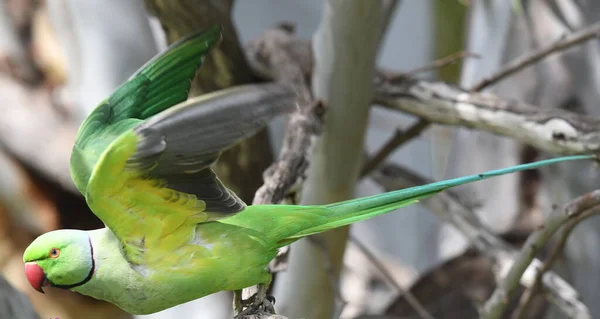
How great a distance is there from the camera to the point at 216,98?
1.89 ft

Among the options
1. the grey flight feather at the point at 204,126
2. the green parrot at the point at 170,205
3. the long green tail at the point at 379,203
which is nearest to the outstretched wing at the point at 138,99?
the green parrot at the point at 170,205

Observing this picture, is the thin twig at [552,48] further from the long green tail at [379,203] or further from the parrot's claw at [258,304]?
the parrot's claw at [258,304]

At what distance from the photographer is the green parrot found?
0.60m

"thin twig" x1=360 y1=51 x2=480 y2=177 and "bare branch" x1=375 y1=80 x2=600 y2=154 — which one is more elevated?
"bare branch" x1=375 y1=80 x2=600 y2=154

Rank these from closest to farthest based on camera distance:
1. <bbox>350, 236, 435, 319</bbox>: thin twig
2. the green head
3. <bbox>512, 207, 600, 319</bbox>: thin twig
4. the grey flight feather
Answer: the grey flight feather < the green head < <bbox>512, 207, 600, 319</bbox>: thin twig < <bbox>350, 236, 435, 319</bbox>: thin twig

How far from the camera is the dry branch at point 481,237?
1.19m

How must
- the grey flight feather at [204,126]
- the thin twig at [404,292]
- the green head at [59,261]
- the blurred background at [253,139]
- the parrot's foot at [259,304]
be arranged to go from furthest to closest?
the blurred background at [253,139] < the thin twig at [404,292] < the parrot's foot at [259,304] < the green head at [59,261] < the grey flight feather at [204,126]

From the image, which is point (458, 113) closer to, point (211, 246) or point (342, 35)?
point (342, 35)

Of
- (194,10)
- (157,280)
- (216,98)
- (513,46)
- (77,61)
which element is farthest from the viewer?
(513,46)

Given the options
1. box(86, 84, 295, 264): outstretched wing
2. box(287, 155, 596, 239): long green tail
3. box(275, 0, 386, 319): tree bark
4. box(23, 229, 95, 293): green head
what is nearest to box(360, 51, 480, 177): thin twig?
box(275, 0, 386, 319): tree bark

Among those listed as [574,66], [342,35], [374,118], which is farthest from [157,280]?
[374,118]

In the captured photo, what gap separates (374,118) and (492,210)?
1097 millimetres

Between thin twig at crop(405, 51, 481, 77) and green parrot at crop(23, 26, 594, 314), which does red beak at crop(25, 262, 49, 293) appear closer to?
green parrot at crop(23, 26, 594, 314)

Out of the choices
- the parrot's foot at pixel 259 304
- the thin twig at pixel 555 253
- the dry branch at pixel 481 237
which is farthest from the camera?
the dry branch at pixel 481 237
